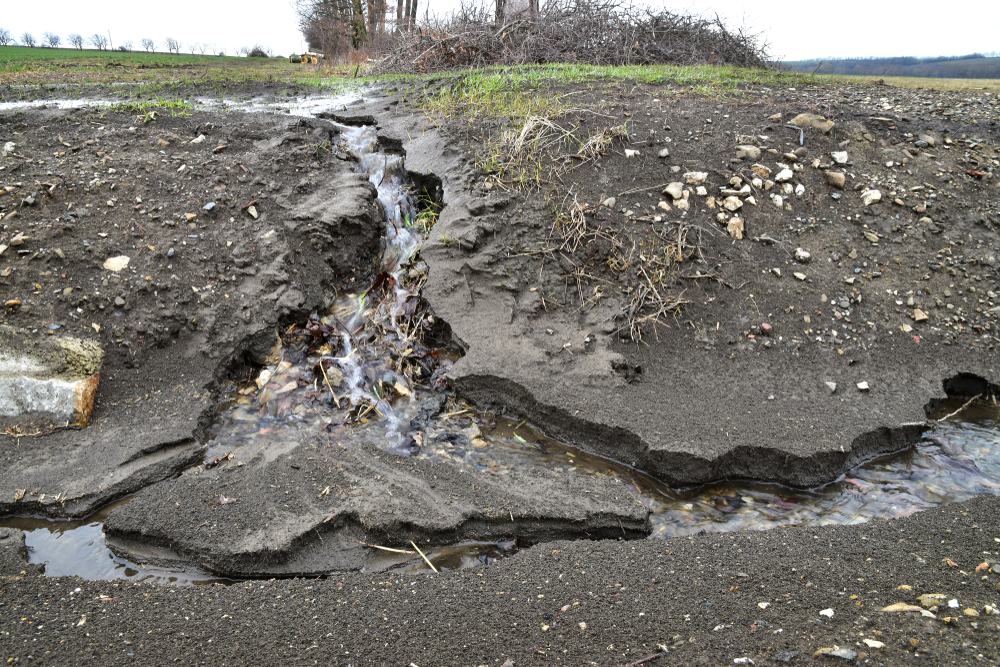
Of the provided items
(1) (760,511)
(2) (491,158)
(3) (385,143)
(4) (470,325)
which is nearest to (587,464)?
(1) (760,511)

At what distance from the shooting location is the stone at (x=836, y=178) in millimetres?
4754

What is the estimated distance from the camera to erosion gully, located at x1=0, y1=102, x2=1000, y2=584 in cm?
285

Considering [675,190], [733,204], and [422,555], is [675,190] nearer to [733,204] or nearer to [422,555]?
[733,204]

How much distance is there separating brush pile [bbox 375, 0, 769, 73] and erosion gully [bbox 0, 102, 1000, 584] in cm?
599

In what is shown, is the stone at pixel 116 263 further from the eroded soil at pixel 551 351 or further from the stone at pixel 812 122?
the stone at pixel 812 122

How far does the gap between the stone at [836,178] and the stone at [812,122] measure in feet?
1.90

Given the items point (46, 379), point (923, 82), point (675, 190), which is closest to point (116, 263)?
point (46, 379)

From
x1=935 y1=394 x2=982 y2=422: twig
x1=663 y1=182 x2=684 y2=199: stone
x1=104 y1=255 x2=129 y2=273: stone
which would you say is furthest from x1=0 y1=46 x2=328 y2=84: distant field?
x1=935 y1=394 x2=982 y2=422: twig

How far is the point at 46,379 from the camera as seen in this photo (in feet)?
11.3

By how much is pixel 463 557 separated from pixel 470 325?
1.77 metres

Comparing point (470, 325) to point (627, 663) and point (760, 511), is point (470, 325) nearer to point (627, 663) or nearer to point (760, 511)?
point (760, 511)

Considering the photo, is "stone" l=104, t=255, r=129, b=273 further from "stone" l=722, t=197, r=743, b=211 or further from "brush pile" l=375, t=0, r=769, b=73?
"brush pile" l=375, t=0, r=769, b=73

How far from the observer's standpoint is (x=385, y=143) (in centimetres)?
599

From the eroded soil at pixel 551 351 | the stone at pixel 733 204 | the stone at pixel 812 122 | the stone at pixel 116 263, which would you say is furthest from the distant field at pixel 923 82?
the stone at pixel 116 263
